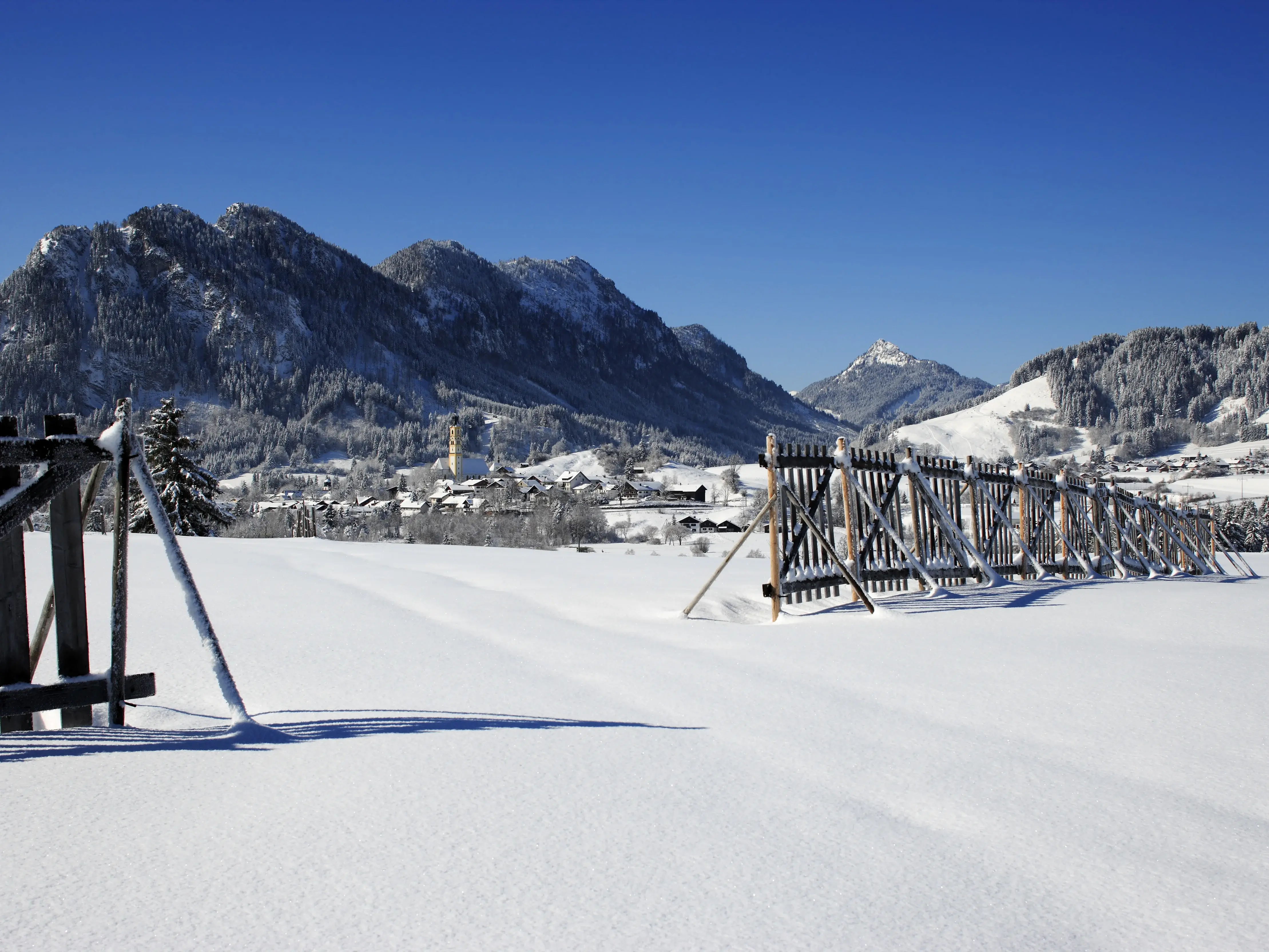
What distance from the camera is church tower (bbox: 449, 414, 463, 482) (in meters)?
173

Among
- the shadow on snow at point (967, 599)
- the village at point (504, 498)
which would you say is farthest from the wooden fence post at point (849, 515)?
the village at point (504, 498)

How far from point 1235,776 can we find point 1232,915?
144 cm

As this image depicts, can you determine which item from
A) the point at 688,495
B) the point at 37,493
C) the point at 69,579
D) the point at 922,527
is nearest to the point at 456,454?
the point at 688,495

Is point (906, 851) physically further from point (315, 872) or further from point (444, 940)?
point (315, 872)

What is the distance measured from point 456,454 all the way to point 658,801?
180 metres

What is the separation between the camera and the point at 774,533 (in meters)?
8.30

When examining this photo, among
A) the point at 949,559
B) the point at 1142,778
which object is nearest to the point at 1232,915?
the point at 1142,778

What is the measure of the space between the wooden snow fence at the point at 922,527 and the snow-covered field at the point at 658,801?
2443mm

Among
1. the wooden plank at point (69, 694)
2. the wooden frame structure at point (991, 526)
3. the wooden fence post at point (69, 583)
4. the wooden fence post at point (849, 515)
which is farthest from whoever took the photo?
the wooden frame structure at point (991, 526)

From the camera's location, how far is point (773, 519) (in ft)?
27.0

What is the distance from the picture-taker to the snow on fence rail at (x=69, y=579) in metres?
3.75

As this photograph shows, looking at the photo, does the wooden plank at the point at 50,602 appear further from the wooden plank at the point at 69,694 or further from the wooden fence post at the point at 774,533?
the wooden fence post at the point at 774,533

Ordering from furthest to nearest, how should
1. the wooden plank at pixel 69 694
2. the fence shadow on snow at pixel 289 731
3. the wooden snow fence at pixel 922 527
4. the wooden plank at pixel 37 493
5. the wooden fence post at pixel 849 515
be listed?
the wooden fence post at pixel 849 515
the wooden snow fence at pixel 922 527
the wooden plank at pixel 69 694
the wooden plank at pixel 37 493
the fence shadow on snow at pixel 289 731

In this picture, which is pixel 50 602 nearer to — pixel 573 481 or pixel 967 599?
pixel 967 599
